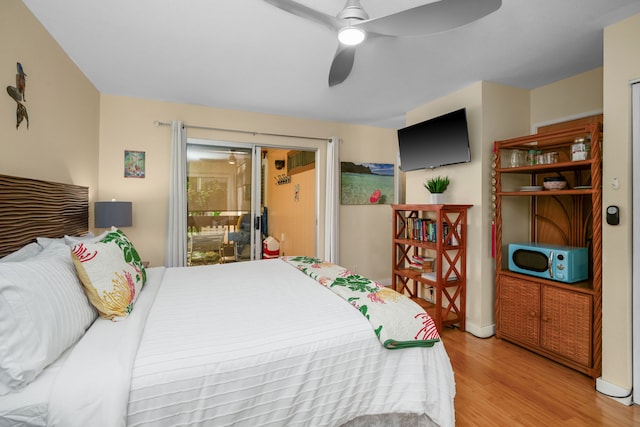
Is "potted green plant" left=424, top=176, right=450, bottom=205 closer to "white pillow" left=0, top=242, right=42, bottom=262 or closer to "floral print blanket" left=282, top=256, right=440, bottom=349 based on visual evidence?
"floral print blanket" left=282, top=256, right=440, bottom=349

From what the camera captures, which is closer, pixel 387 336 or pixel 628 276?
pixel 387 336

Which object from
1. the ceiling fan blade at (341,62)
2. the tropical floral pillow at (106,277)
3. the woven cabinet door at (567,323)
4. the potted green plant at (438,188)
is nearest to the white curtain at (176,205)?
the tropical floral pillow at (106,277)

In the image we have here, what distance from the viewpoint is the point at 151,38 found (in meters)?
2.21

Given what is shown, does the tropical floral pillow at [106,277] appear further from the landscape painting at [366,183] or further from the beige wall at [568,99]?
the beige wall at [568,99]

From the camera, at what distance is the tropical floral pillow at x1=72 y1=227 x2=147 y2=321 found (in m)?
1.41

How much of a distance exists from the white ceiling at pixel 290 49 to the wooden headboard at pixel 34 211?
1.14 meters

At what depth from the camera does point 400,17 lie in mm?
1494

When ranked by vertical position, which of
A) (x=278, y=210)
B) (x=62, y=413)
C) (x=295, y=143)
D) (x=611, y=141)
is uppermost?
(x=295, y=143)

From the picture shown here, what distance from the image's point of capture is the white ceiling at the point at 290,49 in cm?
189

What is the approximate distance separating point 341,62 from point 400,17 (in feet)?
1.80

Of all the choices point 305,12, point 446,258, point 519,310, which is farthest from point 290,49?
point 519,310

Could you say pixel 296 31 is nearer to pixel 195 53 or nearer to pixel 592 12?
pixel 195 53

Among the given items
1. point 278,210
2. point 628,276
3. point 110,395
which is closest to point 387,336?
point 110,395

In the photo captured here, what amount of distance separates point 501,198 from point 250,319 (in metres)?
2.75
